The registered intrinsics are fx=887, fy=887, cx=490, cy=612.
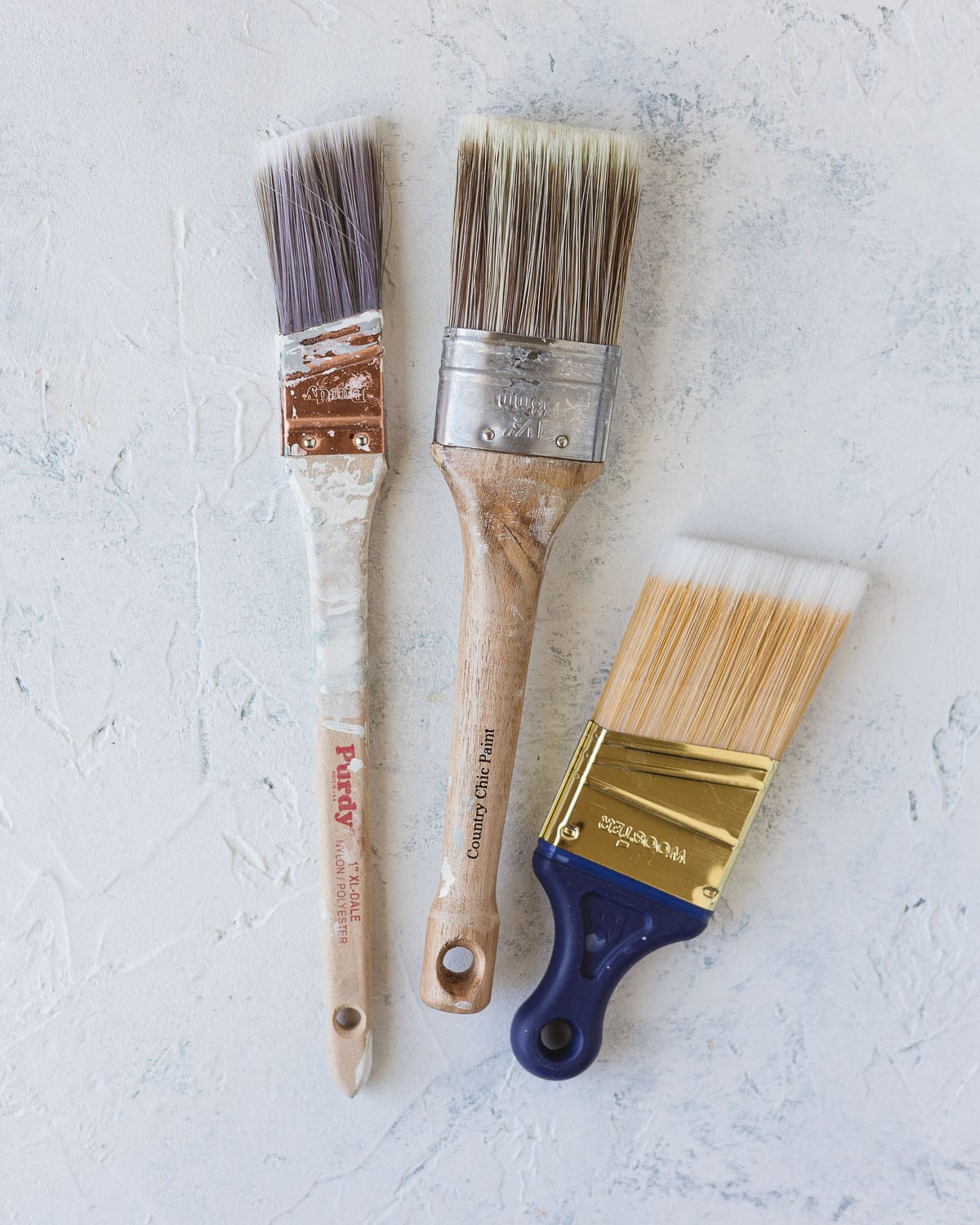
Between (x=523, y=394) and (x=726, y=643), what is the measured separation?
26cm

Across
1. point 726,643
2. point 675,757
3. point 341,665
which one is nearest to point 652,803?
point 675,757

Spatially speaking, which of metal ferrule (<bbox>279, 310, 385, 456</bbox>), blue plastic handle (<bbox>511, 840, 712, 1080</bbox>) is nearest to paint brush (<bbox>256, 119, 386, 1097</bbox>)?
metal ferrule (<bbox>279, 310, 385, 456</bbox>)

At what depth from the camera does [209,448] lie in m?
0.76

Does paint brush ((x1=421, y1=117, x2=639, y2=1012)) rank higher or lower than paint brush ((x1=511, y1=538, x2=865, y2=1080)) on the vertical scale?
higher

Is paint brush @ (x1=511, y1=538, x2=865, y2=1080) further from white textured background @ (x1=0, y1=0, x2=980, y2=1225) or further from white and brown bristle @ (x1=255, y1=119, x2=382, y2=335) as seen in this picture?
white and brown bristle @ (x1=255, y1=119, x2=382, y2=335)

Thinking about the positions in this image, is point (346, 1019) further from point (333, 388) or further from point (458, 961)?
point (333, 388)

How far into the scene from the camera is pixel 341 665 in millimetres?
732

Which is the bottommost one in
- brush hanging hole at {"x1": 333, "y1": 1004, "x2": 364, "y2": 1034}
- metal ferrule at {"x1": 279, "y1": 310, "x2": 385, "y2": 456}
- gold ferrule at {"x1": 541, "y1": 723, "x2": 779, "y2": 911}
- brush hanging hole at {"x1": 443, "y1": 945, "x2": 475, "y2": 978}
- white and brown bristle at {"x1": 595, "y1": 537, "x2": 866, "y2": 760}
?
brush hanging hole at {"x1": 333, "y1": 1004, "x2": 364, "y2": 1034}

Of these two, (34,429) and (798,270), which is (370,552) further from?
(798,270)

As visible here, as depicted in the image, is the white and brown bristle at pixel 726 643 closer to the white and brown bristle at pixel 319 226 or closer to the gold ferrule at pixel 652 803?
the gold ferrule at pixel 652 803

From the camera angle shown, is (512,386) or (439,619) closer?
(512,386)

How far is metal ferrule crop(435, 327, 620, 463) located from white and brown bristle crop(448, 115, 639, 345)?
0.01 m

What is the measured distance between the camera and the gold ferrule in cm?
73

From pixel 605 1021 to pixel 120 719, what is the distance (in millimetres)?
509
